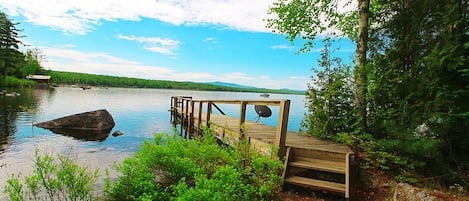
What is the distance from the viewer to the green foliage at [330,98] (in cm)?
645

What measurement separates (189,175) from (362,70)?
4447mm

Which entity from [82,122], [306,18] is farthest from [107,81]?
[306,18]

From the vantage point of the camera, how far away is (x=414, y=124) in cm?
445

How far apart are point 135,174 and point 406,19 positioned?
5.97 meters

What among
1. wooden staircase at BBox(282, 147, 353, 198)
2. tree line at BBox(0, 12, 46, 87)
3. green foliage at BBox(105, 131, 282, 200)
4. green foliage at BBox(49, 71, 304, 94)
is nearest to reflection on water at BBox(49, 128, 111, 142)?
green foliage at BBox(105, 131, 282, 200)

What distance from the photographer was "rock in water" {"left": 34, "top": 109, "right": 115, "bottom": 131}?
45.1 ft

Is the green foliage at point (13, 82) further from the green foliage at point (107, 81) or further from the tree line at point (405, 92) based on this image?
the tree line at point (405, 92)

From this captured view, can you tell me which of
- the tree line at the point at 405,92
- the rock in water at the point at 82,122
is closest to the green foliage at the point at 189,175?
the tree line at the point at 405,92

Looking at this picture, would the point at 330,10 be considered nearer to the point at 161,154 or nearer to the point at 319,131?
the point at 319,131

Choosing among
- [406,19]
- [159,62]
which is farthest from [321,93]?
[159,62]

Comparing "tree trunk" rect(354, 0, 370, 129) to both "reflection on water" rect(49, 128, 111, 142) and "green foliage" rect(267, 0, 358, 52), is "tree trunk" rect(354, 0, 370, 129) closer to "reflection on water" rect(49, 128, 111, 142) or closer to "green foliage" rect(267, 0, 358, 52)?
"green foliage" rect(267, 0, 358, 52)

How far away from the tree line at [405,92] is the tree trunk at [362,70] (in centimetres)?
2

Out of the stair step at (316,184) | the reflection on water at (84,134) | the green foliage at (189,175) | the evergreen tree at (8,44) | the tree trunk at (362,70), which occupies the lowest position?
the reflection on water at (84,134)

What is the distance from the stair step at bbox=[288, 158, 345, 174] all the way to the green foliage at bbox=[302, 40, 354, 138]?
1.76 meters
